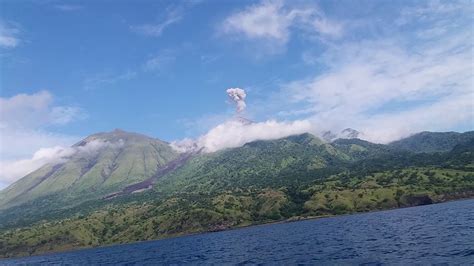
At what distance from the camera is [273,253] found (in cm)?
14425

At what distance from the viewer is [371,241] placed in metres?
135

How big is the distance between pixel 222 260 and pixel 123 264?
66.9 meters

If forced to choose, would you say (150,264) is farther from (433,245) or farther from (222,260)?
(433,245)

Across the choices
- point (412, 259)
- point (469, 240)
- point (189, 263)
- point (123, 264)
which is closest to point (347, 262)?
point (412, 259)

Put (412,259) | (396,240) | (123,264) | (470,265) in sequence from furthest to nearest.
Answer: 1. (123,264)
2. (396,240)
3. (412,259)
4. (470,265)

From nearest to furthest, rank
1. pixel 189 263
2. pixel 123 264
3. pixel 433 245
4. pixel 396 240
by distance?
pixel 433 245 < pixel 396 240 < pixel 189 263 < pixel 123 264

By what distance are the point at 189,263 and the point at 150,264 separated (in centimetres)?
2643

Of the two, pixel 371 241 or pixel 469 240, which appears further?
pixel 371 241

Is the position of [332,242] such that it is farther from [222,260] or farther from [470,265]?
[470,265]

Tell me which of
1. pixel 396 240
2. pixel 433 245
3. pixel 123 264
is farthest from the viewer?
pixel 123 264

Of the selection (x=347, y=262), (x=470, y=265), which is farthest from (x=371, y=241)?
(x=470, y=265)

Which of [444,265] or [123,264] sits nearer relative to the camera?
[444,265]

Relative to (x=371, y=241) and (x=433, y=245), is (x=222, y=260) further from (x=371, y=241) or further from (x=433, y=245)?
(x=433, y=245)

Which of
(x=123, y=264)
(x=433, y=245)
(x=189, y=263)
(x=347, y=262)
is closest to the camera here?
(x=347, y=262)
